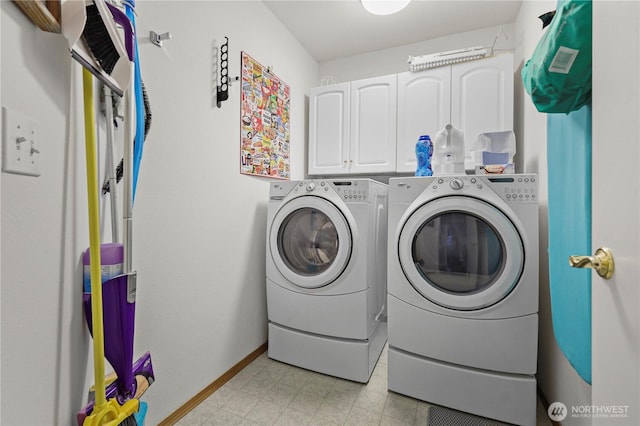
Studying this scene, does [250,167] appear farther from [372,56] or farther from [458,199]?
[372,56]

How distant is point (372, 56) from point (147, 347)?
2.83 m

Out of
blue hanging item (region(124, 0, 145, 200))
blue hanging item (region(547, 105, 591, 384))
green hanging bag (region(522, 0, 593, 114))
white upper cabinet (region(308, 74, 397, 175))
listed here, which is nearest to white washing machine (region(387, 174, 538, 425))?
blue hanging item (region(547, 105, 591, 384))

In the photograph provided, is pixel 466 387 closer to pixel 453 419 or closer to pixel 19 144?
pixel 453 419

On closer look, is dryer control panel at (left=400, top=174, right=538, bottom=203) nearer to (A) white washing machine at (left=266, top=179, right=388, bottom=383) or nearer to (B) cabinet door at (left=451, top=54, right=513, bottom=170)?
(A) white washing machine at (left=266, top=179, right=388, bottom=383)

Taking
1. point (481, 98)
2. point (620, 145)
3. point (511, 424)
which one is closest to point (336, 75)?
point (481, 98)

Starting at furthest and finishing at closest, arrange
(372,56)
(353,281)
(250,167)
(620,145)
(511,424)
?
(372,56), (250,167), (353,281), (511,424), (620,145)

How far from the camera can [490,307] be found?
4.43ft

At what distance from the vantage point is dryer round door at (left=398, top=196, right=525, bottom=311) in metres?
1.33

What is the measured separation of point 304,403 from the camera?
148 centimetres

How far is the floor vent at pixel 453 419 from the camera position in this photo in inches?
53.0

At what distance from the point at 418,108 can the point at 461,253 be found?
129 centimetres

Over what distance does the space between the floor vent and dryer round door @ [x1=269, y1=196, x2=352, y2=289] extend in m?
0.83

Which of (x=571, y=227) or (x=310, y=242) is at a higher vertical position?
(x=571, y=227)

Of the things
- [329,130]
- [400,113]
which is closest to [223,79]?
[329,130]
